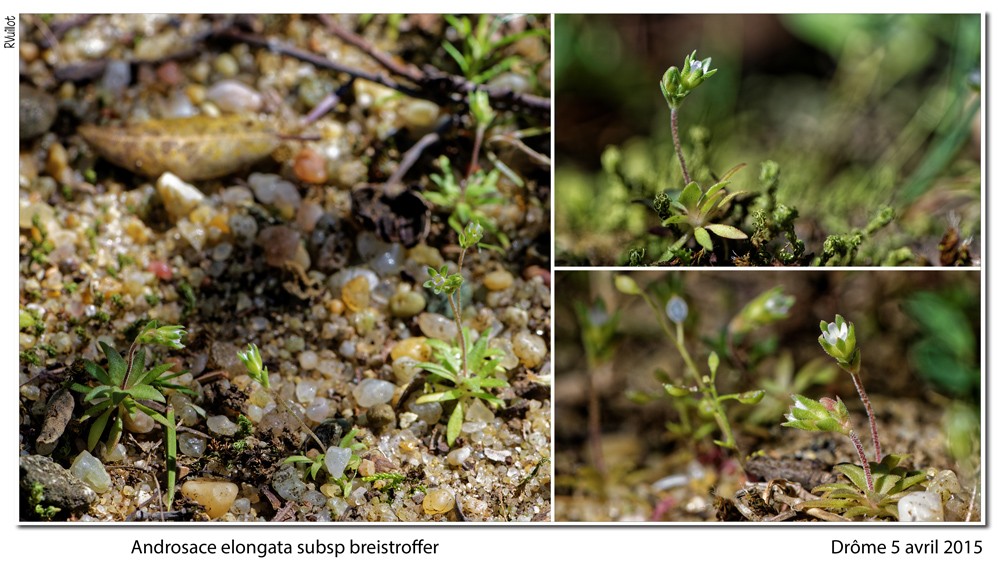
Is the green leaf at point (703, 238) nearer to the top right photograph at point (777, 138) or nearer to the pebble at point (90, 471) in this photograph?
the top right photograph at point (777, 138)

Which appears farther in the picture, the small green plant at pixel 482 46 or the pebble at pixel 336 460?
the small green plant at pixel 482 46

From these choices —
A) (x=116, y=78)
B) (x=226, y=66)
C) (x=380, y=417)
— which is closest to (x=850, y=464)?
(x=380, y=417)

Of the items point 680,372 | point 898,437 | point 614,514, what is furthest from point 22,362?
point 898,437

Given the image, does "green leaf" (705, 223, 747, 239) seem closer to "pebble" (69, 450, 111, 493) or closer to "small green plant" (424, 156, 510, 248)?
"small green plant" (424, 156, 510, 248)

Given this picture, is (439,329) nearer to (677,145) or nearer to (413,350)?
(413,350)

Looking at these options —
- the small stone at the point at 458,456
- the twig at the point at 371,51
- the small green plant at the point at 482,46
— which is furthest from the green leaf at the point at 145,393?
the small green plant at the point at 482,46
